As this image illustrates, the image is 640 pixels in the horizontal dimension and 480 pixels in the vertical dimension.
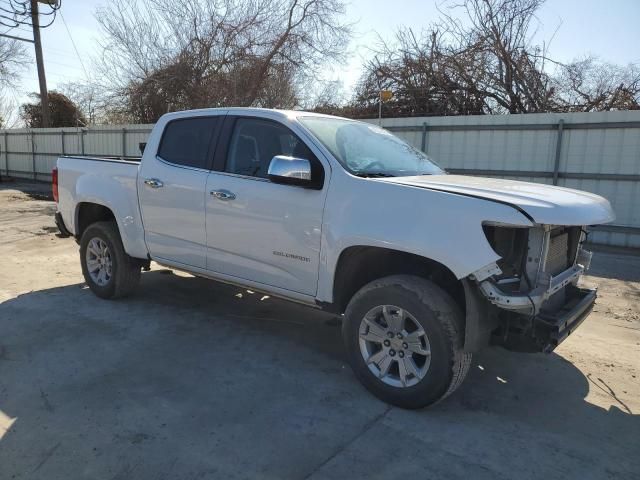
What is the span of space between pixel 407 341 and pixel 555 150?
24.7ft

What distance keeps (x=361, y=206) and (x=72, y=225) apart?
3.97m

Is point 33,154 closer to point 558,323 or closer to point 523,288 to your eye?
point 523,288

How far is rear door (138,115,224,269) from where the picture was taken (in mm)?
4566

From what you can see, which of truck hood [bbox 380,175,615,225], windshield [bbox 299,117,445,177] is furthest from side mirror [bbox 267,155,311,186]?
truck hood [bbox 380,175,615,225]

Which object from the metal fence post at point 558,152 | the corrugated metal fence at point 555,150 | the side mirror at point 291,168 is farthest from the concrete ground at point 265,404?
the metal fence post at point 558,152

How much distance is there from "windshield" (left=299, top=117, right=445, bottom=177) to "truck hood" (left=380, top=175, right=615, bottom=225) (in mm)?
271

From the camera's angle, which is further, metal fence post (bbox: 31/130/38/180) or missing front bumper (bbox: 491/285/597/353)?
metal fence post (bbox: 31/130/38/180)

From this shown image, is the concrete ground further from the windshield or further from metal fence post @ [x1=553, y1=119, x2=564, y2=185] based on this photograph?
metal fence post @ [x1=553, y1=119, x2=564, y2=185]

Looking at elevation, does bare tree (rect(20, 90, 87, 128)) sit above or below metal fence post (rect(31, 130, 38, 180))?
above

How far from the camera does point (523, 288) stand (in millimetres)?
3188

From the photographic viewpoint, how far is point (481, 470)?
281cm

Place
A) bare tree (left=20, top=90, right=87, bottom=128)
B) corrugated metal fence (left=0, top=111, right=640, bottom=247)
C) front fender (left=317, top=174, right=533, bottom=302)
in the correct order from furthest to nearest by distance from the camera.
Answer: bare tree (left=20, top=90, right=87, bottom=128) < corrugated metal fence (left=0, top=111, right=640, bottom=247) < front fender (left=317, top=174, right=533, bottom=302)

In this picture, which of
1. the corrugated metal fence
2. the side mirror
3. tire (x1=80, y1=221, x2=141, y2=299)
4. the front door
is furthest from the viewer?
the corrugated metal fence

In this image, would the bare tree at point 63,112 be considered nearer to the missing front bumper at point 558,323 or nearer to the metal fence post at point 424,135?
the metal fence post at point 424,135
